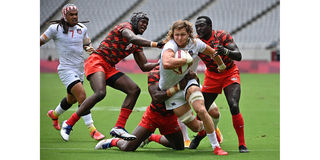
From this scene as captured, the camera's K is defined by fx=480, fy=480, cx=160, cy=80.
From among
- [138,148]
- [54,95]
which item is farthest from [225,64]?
[54,95]

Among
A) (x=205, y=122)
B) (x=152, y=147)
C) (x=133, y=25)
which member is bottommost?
(x=152, y=147)

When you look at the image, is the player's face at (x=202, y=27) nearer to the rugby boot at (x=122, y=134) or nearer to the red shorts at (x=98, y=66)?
the red shorts at (x=98, y=66)

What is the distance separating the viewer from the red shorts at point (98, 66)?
20.2ft

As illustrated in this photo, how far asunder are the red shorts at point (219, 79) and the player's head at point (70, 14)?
193cm

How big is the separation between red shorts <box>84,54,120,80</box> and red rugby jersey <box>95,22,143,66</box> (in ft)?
0.19

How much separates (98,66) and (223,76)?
1.61 meters

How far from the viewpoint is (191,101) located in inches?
197

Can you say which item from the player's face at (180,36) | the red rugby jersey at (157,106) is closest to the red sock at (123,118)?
the red rugby jersey at (157,106)

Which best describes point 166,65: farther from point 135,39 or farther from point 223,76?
point 223,76

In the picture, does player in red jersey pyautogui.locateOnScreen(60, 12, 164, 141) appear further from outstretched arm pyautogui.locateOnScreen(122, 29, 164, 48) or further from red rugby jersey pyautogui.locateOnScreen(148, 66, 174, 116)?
red rugby jersey pyautogui.locateOnScreen(148, 66, 174, 116)

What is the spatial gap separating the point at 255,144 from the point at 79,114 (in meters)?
2.27

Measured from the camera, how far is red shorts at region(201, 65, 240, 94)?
6031mm

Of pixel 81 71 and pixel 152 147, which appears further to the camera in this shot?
pixel 81 71

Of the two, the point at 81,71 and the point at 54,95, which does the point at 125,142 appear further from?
the point at 54,95
